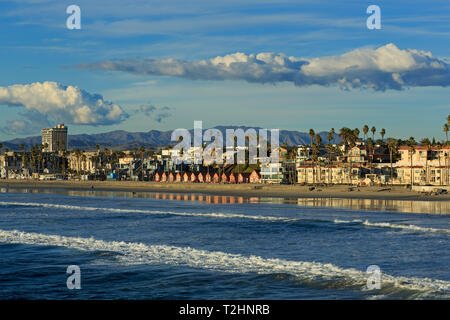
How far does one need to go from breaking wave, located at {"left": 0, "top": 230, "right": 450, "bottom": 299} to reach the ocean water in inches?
2.1

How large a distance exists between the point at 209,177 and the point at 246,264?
121 m

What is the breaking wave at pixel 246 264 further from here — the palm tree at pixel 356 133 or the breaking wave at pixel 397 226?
the palm tree at pixel 356 133

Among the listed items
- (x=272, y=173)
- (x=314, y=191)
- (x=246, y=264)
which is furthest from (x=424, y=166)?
(x=246, y=264)

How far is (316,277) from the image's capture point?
26625 millimetres

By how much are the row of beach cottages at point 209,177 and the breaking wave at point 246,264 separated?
9939 centimetres

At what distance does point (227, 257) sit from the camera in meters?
32.2

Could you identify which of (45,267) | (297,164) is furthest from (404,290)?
(297,164)

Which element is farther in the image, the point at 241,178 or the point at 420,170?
the point at 241,178

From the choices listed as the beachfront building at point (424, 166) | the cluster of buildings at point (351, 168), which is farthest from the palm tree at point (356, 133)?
the beachfront building at point (424, 166)

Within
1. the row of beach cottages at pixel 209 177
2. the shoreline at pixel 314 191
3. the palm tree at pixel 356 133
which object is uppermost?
the palm tree at pixel 356 133

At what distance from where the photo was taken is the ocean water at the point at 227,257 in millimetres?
24281

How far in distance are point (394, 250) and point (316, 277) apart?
954 centimetres

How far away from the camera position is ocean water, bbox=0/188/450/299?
2428cm
